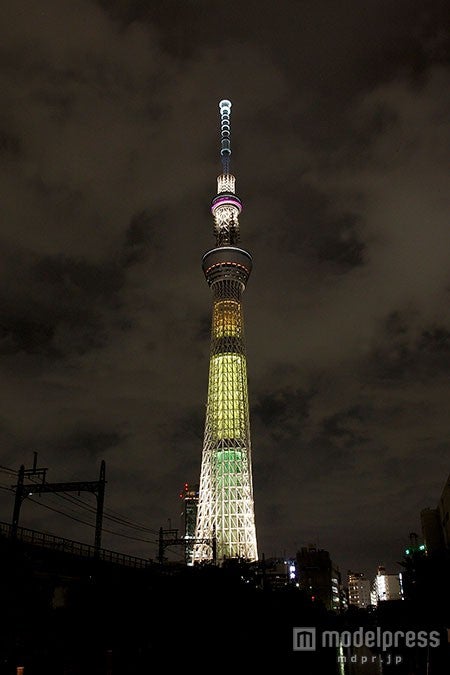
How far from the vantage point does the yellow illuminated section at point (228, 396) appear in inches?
3482

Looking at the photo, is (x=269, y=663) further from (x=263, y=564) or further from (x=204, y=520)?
(x=204, y=520)

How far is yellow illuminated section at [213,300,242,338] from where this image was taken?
3659 inches

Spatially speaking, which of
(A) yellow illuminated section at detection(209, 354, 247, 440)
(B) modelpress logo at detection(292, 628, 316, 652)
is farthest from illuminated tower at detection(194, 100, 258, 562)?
(B) modelpress logo at detection(292, 628, 316, 652)

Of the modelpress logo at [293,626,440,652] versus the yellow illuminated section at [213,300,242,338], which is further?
the yellow illuminated section at [213,300,242,338]

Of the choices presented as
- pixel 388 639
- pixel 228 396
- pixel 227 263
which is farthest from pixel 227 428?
pixel 388 639

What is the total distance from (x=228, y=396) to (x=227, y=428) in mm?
4674

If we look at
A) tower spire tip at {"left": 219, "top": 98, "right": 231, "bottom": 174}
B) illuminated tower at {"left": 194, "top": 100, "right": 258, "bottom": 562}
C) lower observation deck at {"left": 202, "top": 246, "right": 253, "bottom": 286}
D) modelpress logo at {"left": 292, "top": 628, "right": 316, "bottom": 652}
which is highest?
tower spire tip at {"left": 219, "top": 98, "right": 231, "bottom": 174}

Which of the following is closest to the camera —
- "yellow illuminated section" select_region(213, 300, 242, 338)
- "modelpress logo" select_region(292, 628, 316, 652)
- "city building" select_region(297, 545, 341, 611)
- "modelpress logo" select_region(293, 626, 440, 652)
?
"modelpress logo" select_region(293, 626, 440, 652)

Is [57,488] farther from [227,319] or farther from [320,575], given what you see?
[320,575]

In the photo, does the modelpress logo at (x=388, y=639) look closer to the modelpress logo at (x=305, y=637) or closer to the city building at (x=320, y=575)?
the modelpress logo at (x=305, y=637)

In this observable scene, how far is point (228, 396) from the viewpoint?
294 ft

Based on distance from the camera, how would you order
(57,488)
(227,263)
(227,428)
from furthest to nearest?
(227,263)
(227,428)
(57,488)

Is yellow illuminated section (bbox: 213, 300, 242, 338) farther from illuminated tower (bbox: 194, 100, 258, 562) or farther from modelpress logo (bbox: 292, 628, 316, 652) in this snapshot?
modelpress logo (bbox: 292, 628, 316, 652)

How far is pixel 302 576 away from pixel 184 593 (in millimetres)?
127261
